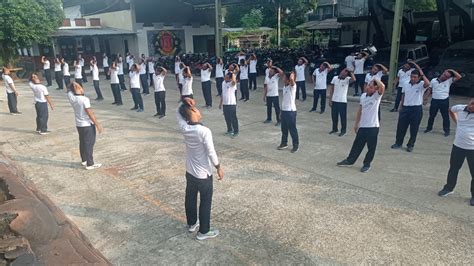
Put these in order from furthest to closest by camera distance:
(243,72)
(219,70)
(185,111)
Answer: (219,70), (243,72), (185,111)

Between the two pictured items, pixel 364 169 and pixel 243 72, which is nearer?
pixel 364 169

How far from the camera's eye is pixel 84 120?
727 cm

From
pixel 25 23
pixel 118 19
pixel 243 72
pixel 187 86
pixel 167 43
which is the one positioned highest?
pixel 118 19

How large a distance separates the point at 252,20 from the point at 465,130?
37591 millimetres

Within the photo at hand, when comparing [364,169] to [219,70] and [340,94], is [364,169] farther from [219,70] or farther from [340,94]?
[219,70]

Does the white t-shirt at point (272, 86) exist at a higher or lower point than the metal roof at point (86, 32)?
lower

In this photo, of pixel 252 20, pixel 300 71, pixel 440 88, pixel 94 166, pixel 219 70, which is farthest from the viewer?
pixel 252 20

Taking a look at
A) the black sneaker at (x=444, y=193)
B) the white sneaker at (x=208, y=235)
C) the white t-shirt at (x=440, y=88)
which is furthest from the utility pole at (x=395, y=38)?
the white sneaker at (x=208, y=235)

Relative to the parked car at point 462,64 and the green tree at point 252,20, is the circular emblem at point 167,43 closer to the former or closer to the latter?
the green tree at point 252,20

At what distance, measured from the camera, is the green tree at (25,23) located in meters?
19.6

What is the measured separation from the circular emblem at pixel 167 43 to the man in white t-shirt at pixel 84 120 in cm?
2178

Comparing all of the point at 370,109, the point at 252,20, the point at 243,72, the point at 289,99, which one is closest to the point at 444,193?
the point at 370,109

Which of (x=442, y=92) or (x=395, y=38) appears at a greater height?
(x=395, y=38)

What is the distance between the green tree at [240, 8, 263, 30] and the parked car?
91.4ft
